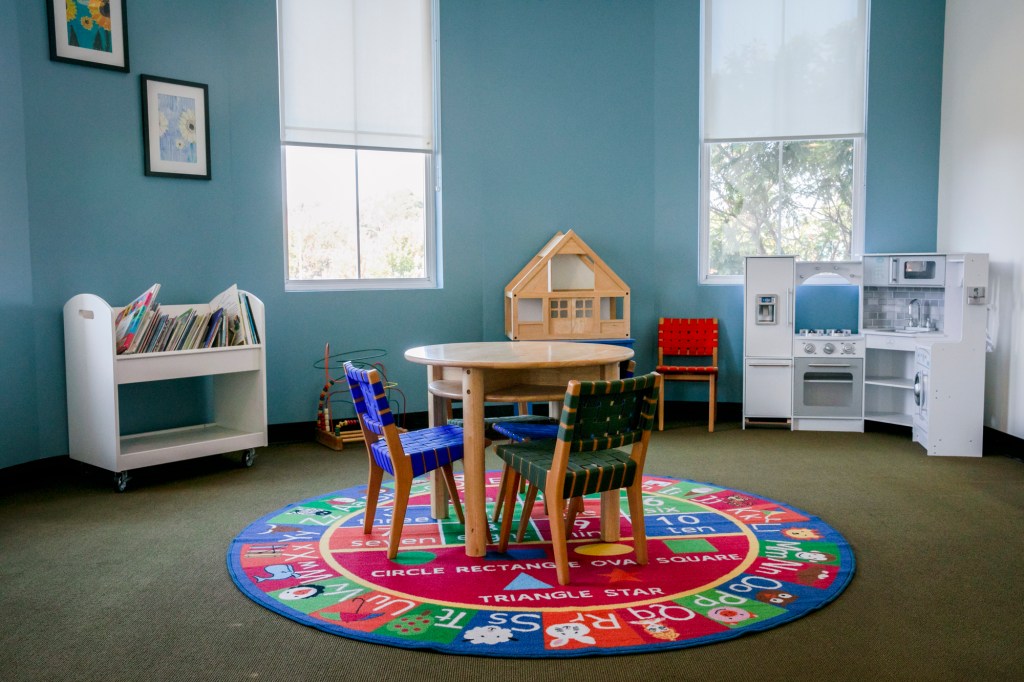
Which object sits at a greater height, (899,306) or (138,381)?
(899,306)

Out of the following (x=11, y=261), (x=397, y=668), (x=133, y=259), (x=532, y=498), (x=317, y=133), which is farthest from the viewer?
(x=317, y=133)

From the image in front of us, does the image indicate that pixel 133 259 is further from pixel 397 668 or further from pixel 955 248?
pixel 955 248

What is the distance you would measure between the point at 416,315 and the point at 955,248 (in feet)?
14.1

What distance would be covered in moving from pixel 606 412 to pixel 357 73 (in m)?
4.22

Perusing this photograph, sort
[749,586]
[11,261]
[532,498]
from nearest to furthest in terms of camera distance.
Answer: [749,586], [532,498], [11,261]

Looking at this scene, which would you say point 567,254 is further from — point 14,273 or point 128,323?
point 14,273

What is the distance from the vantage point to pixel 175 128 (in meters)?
5.52

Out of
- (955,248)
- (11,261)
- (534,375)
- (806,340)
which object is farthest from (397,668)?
(955,248)

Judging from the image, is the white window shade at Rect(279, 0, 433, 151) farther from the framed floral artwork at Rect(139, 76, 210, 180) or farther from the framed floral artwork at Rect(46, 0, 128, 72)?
the framed floral artwork at Rect(46, 0, 128, 72)

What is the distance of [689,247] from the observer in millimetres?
6906

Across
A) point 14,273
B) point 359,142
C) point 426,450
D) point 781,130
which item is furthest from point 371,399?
point 781,130

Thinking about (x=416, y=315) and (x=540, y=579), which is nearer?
(x=540, y=579)

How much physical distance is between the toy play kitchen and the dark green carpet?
959mm

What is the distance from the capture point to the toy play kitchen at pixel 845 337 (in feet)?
19.9
